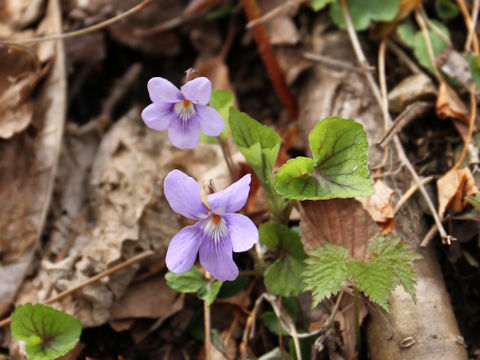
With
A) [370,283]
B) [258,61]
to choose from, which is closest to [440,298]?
[370,283]

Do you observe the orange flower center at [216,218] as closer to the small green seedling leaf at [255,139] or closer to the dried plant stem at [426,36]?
the small green seedling leaf at [255,139]

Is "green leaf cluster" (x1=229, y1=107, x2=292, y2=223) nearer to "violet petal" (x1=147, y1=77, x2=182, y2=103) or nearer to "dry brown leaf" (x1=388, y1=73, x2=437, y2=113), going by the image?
"violet petal" (x1=147, y1=77, x2=182, y2=103)

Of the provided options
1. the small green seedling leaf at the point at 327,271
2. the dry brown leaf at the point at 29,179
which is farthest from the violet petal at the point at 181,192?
the dry brown leaf at the point at 29,179

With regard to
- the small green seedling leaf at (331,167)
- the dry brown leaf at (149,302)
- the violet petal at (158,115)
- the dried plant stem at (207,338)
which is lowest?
the dried plant stem at (207,338)

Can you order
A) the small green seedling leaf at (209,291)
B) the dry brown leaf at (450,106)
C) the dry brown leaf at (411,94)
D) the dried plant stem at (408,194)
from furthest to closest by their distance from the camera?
1. the dry brown leaf at (411,94)
2. the dry brown leaf at (450,106)
3. the dried plant stem at (408,194)
4. the small green seedling leaf at (209,291)

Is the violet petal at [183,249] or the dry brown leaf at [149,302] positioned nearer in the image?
the violet petal at [183,249]

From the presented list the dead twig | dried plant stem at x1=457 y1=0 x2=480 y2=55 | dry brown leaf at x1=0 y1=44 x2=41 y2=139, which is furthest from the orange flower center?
dried plant stem at x1=457 y1=0 x2=480 y2=55

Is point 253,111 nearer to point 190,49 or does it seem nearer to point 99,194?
point 190,49
